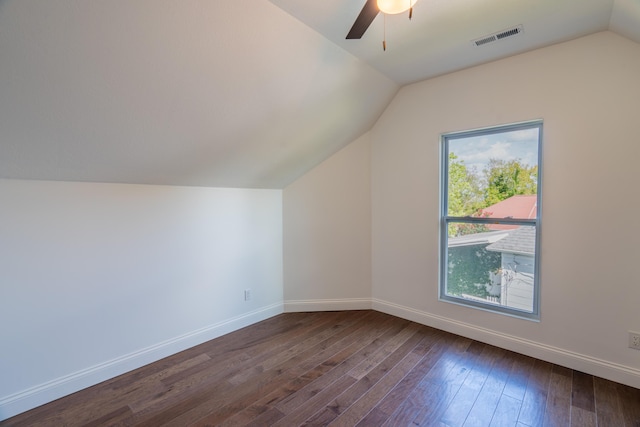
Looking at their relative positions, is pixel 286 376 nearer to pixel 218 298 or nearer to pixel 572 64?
pixel 218 298

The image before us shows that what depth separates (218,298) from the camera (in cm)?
304

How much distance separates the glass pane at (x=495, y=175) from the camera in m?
2.62

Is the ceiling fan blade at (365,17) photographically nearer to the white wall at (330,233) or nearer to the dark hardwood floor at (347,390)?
the white wall at (330,233)

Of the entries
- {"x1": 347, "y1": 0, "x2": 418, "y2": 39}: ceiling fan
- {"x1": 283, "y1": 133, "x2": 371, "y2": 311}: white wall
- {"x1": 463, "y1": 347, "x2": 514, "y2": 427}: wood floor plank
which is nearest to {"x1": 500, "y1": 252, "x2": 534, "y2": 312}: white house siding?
{"x1": 463, "y1": 347, "x2": 514, "y2": 427}: wood floor plank

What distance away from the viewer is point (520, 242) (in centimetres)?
269

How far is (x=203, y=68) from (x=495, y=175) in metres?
2.66

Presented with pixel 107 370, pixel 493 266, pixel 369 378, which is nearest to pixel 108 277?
pixel 107 370

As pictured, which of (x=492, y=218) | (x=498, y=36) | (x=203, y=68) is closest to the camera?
(x=203, y=68)

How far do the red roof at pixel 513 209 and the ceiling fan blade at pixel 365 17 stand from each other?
6.92 ft

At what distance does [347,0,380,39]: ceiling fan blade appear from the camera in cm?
137

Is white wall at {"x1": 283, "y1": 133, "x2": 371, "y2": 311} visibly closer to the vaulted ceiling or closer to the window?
the vaulted ceiling

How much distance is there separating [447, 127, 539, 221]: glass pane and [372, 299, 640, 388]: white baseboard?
3.42ft

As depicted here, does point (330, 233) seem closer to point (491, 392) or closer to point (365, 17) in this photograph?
point (491, 392)

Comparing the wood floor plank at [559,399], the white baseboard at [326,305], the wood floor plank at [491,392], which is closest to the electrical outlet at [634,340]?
the wood floor plank at [559,399]
